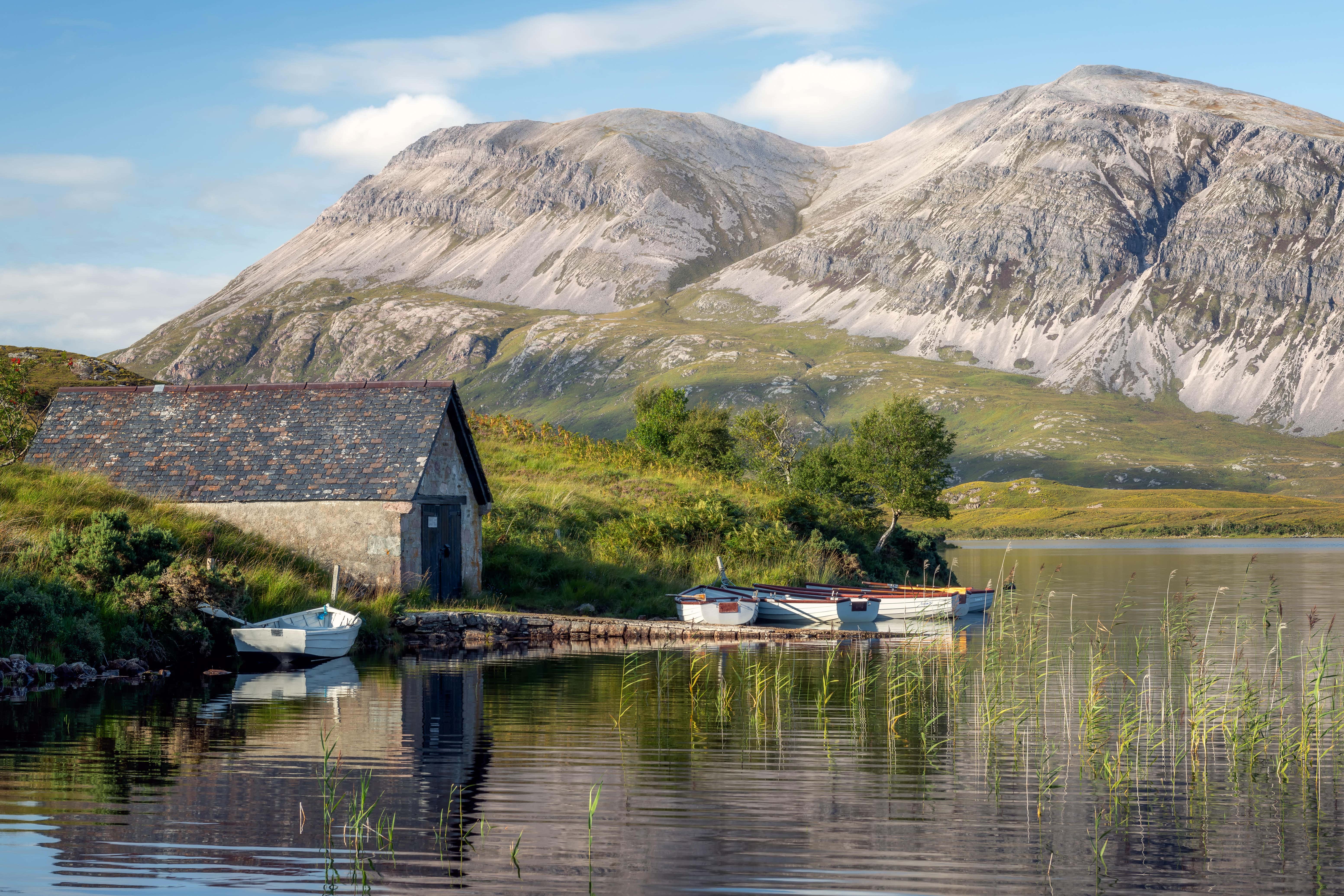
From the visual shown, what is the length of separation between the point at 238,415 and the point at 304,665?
14.2 m

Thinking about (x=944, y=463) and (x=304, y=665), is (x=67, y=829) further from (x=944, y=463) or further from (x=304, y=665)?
(x=944, y=463)

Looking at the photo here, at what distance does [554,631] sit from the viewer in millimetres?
36188

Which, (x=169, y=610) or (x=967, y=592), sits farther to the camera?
(x=967, y=592)

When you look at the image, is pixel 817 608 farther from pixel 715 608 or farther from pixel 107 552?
pixel 107 552

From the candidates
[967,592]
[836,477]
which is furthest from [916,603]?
[836,477]

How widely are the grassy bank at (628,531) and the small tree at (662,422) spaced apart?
25.6 ft

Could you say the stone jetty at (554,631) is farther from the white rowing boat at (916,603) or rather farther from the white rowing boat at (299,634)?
the white rowing boat at (299,634)

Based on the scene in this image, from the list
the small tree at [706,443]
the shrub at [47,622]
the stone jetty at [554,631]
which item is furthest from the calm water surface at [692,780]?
the small tree at [706,443]

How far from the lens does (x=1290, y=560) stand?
100062mm

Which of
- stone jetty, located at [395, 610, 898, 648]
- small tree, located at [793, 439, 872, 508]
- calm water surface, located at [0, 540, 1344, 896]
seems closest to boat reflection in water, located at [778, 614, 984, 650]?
stone jetty, located at [395, 610, 898, 648]

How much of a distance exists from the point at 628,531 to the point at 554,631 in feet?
34.1

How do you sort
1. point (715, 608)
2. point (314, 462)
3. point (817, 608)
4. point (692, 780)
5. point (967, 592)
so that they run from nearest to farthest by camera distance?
point (692, 780) → point (314, 462) → point (715, 608) → point (817, 608) → point (967, 592)

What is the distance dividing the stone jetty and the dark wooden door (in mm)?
2966

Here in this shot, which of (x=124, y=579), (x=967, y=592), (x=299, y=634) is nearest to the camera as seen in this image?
(x=124, y=579)
